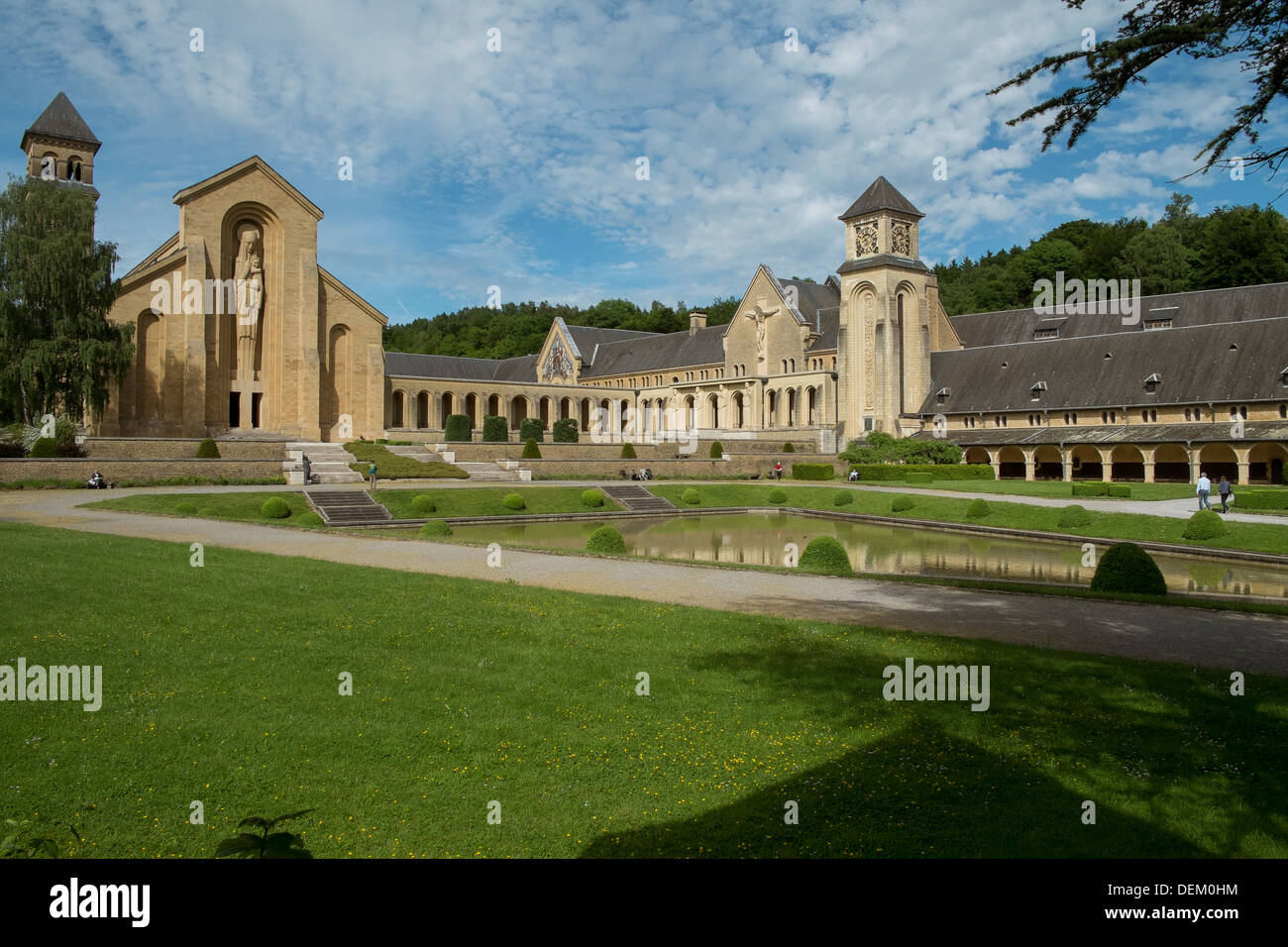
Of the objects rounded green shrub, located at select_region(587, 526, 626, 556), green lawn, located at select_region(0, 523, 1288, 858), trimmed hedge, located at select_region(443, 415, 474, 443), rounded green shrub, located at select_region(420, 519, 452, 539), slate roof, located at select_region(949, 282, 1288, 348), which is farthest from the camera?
trimmed hedge, located at select_region(443, 415, 474, 443)

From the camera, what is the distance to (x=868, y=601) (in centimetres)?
1245

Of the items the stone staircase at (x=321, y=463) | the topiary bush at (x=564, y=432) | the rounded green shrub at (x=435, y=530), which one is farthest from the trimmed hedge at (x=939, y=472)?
the rounded green shrub at (x=435, y=530)

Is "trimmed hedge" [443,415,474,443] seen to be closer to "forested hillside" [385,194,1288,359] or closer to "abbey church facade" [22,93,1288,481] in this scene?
"abbey church facade" [22,93,1288,481]

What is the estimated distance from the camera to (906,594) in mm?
13219

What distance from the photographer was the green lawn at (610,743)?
16.3ft

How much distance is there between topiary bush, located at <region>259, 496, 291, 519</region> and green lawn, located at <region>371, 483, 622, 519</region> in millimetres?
3578

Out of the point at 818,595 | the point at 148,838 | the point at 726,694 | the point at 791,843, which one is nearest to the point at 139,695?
the point at 148,838

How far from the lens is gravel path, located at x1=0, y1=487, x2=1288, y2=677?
965cm

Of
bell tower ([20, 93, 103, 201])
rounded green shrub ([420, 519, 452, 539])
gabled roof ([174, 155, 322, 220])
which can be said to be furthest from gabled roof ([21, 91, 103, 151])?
rounded green shrub ([420, 519, 452, 539])

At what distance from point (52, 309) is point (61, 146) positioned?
23658 millimetres

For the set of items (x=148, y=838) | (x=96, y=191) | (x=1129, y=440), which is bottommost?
(x=148, y=838)

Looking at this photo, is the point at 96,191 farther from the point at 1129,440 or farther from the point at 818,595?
the point at 1129,440

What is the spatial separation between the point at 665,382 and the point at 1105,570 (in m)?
63.6

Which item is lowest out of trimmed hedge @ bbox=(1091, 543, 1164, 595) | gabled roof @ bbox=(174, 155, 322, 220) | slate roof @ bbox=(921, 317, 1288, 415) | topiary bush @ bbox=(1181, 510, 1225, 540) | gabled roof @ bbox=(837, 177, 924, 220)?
trimmed hedge @ bbox=(1091, 543, 1164, 595)
